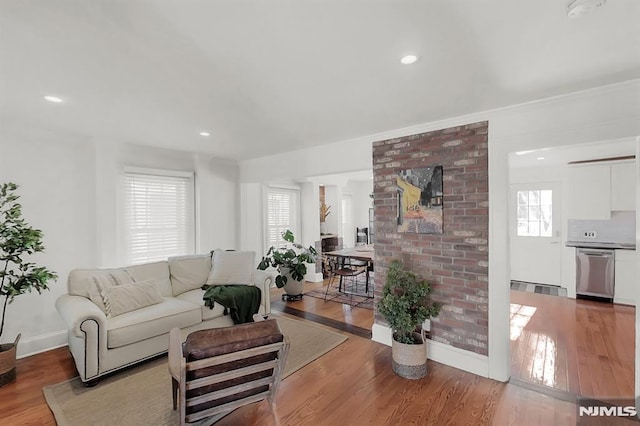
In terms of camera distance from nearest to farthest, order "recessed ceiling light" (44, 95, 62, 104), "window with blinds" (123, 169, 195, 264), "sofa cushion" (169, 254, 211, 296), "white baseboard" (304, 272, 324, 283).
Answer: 1. "recessed ceiling light" (44, 95, 62, 104)
2. "sofa cushion" (169, 254, 211, 296)
3. "window with blinds" (123, 169, 195, 264)
4. "white baseboard" (304, 272, 324, 283)

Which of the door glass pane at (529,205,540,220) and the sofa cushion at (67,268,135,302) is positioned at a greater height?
the door glass pane at (529,205,540,220)

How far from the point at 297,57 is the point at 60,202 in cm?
340

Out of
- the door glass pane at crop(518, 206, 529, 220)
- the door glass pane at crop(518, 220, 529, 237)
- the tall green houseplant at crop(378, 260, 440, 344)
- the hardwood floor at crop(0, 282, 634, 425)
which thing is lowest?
the hardwood floor at crop(0, 282, 634, 425)

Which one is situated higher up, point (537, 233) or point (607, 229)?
point (607, 229)

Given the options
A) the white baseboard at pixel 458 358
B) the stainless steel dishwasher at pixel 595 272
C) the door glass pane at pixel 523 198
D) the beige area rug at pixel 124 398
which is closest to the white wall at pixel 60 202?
the beige area rug at pixel 124 398

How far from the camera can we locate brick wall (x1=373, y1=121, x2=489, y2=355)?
278 centimetres

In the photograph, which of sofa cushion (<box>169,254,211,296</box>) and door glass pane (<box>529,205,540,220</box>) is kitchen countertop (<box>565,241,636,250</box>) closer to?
door glass pane (<box>529,205,540,220</box>)

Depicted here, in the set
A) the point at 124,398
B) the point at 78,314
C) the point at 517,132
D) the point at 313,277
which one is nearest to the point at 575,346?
the point at 517,132

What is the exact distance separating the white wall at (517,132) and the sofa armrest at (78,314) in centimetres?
330

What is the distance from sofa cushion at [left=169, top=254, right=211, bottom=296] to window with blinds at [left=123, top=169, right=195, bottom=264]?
0.62 meters

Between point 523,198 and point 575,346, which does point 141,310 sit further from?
point 523,198

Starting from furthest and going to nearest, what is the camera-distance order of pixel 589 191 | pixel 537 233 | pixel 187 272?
pixel 537 233 < pixel 589 191 < pixel 187 272

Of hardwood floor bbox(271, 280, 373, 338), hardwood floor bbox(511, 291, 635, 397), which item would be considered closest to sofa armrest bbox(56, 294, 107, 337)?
hardwood floor bbox(271, 280, 373, 338)

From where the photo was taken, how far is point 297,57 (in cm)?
179
